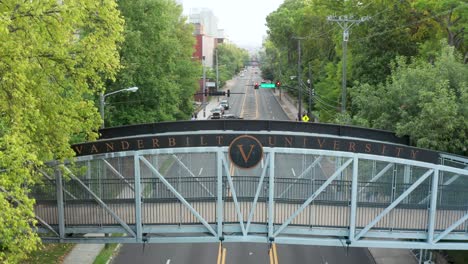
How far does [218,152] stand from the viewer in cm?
1312

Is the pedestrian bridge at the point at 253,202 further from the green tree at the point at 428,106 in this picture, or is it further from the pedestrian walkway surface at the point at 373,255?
the pedestrian walkway surface at the point at 373,255

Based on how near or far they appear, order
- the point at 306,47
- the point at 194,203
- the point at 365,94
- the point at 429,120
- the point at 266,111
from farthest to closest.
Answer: the point at 266,111
the point at 306,47
the point at 365,94
the point at 429,120
the point at 194,203

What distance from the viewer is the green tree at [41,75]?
1002 centimetres

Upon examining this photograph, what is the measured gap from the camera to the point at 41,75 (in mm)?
12438

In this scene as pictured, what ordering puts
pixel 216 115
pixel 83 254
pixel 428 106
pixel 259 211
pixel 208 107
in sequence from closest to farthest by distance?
pixel 259 211
pixel 428 106
pixel 83 254
pixel 216 115
pixel 208 107

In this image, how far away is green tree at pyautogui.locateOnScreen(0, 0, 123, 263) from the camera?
394 inches

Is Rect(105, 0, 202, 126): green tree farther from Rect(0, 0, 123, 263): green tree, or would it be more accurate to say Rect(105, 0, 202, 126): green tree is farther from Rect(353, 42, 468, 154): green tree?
Rect(0, 0, 123, 263): green tree

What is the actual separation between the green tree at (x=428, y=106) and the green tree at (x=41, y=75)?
12.0 meters

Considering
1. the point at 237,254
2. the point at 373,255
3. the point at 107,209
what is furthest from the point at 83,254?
the point at 373,255

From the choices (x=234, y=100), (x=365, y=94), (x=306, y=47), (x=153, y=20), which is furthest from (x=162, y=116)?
(x=234, y=100)

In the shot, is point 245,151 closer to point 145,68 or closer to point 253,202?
point 253,202

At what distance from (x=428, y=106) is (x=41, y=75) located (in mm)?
13747

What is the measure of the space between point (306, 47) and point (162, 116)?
118 ft

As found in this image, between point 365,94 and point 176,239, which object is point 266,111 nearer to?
point 365,94
